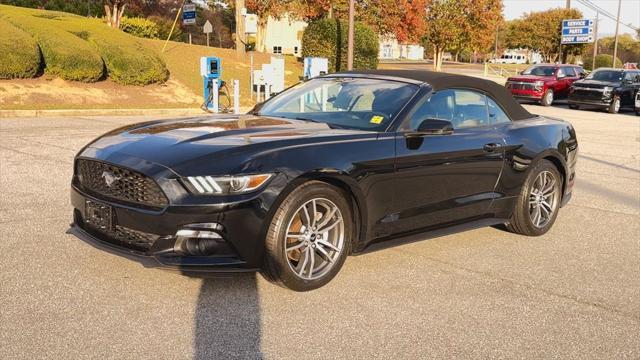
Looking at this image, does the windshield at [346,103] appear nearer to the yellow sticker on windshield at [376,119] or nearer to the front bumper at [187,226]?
the yellow sticker on windshield at [376,119]

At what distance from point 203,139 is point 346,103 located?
4.90 feet

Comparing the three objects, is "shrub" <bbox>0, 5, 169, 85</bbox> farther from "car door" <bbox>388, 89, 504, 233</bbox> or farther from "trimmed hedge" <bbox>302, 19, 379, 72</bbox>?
"car door" <bbox>388, 89, 504, 233</bbox>

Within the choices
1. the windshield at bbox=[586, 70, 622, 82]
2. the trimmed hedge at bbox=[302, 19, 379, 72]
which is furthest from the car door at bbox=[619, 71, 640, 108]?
the trimmed hedge at bbox=[302, 19, 379, 72]

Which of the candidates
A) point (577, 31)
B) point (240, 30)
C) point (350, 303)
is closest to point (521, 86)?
point (240, 30)

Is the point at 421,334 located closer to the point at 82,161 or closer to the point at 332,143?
the point at 332,143

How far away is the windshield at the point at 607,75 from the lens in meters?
25.5

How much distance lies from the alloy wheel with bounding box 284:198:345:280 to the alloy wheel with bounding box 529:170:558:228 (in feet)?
7.93

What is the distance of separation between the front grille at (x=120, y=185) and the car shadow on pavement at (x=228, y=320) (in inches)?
26.0

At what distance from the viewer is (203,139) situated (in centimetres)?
433

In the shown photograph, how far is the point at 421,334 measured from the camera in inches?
150

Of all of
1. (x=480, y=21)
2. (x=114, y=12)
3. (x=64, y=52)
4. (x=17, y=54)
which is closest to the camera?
(x=17, y=54)

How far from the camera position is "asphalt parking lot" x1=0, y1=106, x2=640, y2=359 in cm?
358

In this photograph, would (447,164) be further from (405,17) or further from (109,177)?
(405,17)

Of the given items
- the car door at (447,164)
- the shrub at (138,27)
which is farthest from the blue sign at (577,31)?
the car door at (447,164)
